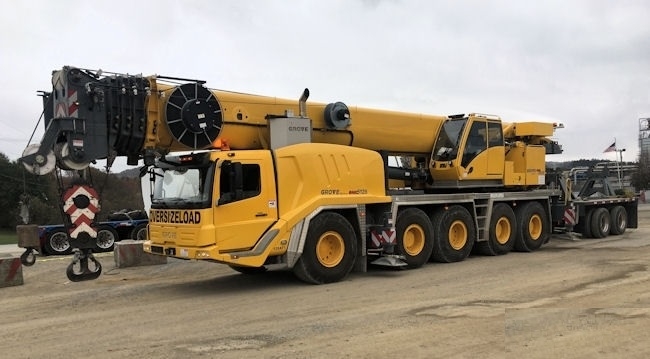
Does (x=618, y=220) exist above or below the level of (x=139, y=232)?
below

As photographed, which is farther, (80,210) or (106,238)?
(106,238)

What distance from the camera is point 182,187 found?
9836 mm

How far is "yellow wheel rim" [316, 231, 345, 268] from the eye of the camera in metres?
10.4

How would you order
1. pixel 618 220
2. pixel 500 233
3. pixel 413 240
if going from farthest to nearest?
pixel 618 220 → pixel 500 233 → pixel 413 240

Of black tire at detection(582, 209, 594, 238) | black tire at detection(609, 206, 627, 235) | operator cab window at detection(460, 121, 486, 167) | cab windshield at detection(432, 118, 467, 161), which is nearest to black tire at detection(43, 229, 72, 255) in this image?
cab windshield at detection(432, 118, 467, 161)

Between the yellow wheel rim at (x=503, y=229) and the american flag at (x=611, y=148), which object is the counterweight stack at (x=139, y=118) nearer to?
the yellow wheel rim at (x=503, y=229)

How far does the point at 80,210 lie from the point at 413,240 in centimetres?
649

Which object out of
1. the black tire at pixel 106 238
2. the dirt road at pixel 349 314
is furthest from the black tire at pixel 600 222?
the black tire at pixel 106 238

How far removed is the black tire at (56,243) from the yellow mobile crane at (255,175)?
30.5 ft

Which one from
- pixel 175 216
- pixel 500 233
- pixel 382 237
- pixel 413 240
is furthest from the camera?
pixel 500 233

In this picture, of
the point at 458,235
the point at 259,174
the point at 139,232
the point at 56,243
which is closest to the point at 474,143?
the point at 458,235

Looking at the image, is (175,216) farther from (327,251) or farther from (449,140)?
(449,140)

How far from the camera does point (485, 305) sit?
26.3ft

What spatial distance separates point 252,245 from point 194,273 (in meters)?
3.63
